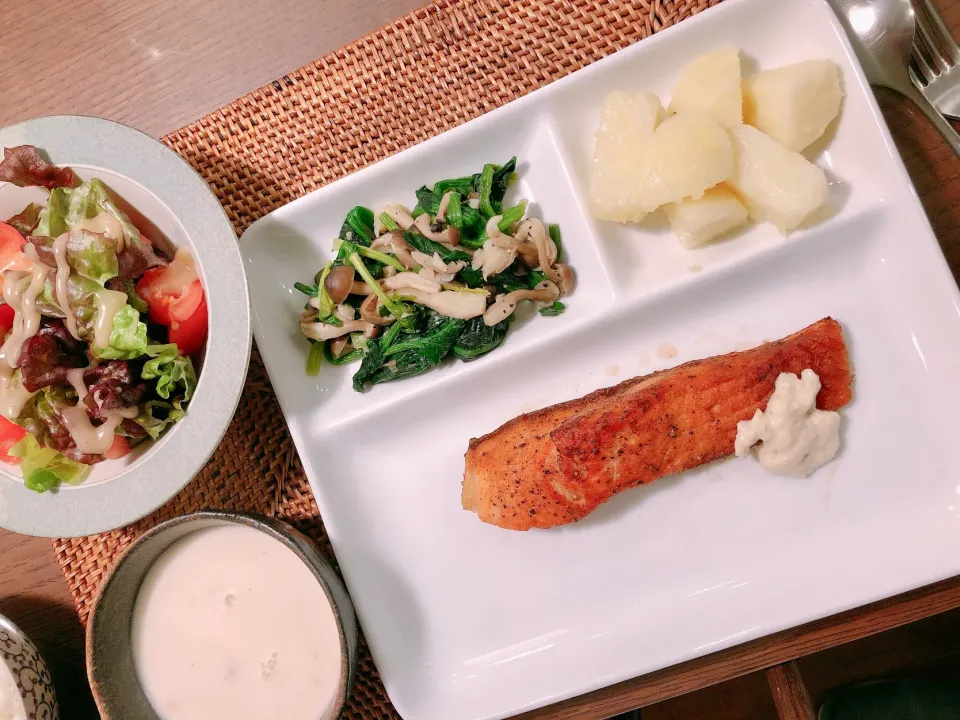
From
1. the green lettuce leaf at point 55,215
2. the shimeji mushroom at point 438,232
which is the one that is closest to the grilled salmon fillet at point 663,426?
the shimeji mushroom at point 438,232

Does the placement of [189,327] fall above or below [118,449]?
above

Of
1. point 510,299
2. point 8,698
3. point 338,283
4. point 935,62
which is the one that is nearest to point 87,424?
point 338,283

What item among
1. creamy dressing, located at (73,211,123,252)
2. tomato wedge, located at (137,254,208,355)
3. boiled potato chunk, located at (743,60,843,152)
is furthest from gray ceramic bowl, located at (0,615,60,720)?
boiled potato chunk, located at (743,60,843,152)

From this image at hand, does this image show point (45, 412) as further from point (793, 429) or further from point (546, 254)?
point (793, 429)

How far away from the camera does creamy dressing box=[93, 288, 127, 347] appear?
73.4 inches

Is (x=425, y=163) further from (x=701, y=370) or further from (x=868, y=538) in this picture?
(x=868, y=538)

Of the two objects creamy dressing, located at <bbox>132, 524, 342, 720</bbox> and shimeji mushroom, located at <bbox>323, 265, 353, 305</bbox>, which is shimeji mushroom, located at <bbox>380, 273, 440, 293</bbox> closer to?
shimeji mushroom, located at <bbox>323, 265, 353, 305</bbox>

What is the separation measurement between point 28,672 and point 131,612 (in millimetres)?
423

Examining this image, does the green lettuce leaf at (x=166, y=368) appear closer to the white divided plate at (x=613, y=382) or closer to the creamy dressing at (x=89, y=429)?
the creamy dressing at (x=89, y=429)

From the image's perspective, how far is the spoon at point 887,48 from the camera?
206 centimetres

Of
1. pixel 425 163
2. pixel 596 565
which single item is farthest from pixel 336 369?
pixel 596 565

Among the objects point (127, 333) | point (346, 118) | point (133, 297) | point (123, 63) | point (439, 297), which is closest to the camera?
point (127, 333)

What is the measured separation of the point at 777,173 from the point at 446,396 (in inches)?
52.1

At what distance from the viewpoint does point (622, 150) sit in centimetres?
208
